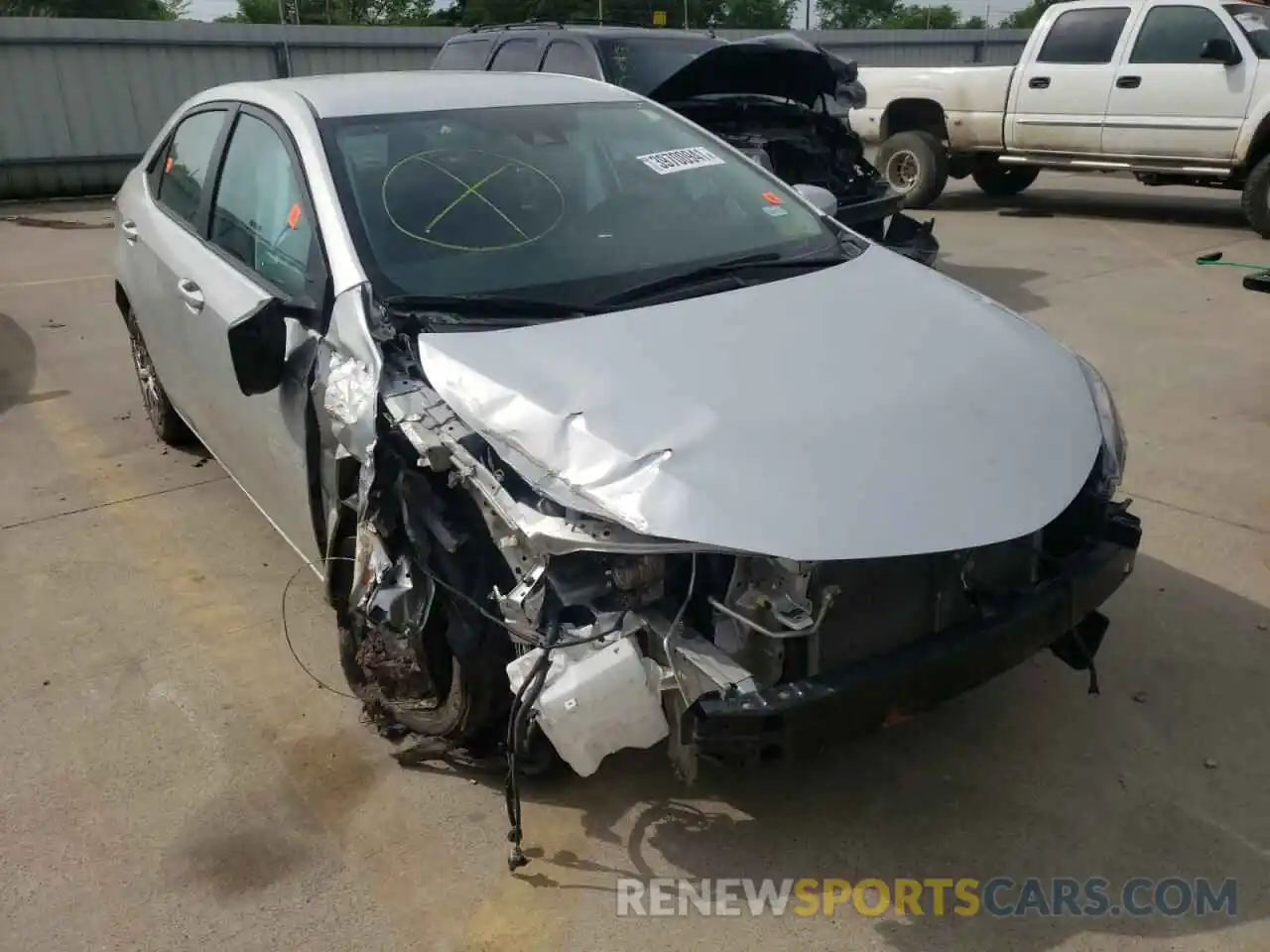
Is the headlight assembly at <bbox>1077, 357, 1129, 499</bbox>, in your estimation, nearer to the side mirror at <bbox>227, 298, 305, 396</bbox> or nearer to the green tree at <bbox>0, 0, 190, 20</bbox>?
the side mirror at <bbox>227, 298, 305, 396</bbox>

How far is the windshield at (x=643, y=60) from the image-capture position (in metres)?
7.60

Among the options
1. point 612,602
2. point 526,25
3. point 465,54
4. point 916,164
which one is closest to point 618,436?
point 612,602

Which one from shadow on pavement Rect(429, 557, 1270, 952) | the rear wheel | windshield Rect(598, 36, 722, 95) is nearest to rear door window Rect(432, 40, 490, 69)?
windshield Rect(598, 36, 722, 95)

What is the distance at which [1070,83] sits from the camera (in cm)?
1060

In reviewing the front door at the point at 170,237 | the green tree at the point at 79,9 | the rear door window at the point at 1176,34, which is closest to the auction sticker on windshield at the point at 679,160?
the front door at the point at 170,237

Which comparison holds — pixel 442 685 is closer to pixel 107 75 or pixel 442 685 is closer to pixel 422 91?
pixel 422 91

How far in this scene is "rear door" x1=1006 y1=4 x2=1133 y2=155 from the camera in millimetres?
10367

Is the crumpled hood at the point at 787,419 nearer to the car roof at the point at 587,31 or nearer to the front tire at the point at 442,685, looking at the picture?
the front tire at the point at 442,685

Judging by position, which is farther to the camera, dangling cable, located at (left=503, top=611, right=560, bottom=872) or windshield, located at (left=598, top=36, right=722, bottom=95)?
windshield, located at (left=598, top=36, right=722, bottom=95)

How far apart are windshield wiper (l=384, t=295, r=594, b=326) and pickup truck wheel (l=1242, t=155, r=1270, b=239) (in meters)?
8.78

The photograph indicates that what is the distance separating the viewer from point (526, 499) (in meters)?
2.45

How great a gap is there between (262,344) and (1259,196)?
9.38 meters

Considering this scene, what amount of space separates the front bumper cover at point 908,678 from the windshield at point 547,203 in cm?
125

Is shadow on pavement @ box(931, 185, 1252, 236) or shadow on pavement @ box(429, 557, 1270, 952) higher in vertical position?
shadow on pavement @ box(429, 557, 1270, 952)
